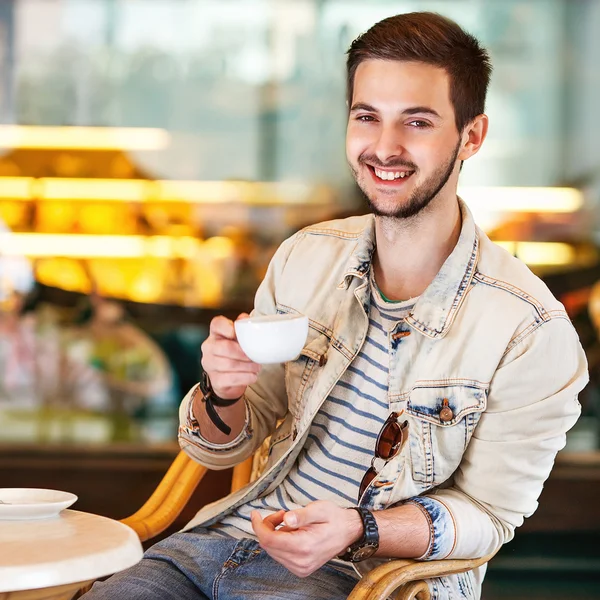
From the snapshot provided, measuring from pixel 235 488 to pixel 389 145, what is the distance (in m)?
0.85

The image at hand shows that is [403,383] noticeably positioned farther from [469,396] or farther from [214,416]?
[214,416]

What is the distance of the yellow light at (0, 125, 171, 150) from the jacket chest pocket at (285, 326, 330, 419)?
3.22 m

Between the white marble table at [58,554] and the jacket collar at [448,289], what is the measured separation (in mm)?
662

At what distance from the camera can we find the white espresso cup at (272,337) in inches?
63.0

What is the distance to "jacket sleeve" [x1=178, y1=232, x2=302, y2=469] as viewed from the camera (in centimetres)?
200

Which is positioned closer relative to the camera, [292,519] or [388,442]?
[292,519]

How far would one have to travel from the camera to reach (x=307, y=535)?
1628mm

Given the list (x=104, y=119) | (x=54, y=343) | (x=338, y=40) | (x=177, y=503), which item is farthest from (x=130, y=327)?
(x=177, y=503)

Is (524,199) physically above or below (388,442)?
above

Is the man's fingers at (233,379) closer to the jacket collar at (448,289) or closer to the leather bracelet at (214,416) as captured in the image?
the leather bracelet at (214,416)

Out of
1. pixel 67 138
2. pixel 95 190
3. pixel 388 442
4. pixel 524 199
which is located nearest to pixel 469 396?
pixel 388 442

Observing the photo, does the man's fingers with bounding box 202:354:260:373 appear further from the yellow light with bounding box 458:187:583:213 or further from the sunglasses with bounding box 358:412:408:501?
the yellow light with bounding box 458:187:583:213

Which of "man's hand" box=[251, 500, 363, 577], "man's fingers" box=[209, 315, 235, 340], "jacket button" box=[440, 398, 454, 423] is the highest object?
"man's fingers" box=[209, 315, 235, 340]

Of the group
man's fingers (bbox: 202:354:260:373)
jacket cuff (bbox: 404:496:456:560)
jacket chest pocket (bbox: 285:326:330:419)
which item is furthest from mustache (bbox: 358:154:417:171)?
jacket cuff (bbox: 404:496:456:560)
